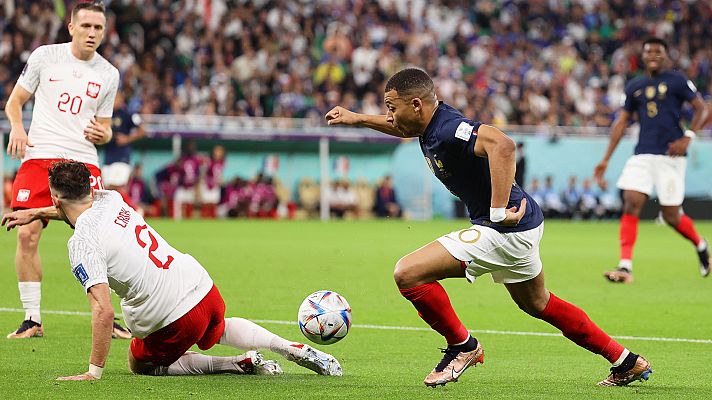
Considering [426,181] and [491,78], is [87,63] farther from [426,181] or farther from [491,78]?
[491,78]

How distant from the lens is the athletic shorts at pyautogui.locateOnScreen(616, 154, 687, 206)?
1357 cm

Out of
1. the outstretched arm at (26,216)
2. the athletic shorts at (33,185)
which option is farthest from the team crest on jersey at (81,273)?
the athletic shorts at (33,185)

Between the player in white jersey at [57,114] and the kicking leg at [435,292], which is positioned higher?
the player in white jersey at [57,114]

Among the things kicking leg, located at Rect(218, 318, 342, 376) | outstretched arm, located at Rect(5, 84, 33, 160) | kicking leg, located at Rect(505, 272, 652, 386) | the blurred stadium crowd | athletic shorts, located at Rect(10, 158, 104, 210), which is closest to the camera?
kicking leg, located at Rect(505, 272, 652, 386)

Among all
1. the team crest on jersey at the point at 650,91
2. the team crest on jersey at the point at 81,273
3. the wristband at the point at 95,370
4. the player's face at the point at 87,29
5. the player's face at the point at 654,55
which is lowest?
the wristband at the point at 95,370

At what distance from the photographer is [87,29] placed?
880 centimetres

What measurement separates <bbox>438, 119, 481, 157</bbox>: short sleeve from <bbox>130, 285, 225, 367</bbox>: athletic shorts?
1.67 meters

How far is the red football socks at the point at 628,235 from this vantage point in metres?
13.4

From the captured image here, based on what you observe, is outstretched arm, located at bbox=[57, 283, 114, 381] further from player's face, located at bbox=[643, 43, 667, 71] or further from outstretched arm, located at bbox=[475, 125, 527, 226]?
player's face, located at bbox=[643, 43, 667, 71]

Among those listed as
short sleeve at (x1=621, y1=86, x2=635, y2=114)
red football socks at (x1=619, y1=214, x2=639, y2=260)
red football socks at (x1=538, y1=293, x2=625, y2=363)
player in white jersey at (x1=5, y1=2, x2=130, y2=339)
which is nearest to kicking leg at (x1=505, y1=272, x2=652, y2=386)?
red football socks at (x1=538, y1=293, x2=625, y2=363)

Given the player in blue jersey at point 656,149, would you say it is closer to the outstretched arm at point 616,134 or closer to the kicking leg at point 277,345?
the outstretched arm at point 616,134

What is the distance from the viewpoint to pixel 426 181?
99.4 ft

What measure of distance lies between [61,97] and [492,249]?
4.10m

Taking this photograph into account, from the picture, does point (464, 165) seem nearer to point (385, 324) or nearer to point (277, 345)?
point (277, 345)
